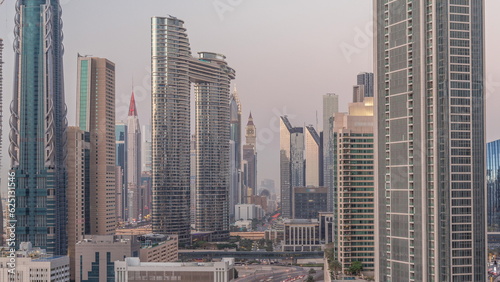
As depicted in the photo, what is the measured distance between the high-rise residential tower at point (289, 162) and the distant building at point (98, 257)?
19483mm

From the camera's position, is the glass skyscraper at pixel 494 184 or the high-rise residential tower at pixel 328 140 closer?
the glass skyscraper at pixel 494 184

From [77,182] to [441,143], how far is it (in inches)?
603

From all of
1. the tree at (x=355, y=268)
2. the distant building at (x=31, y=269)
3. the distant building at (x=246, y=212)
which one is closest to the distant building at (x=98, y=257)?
the distant building at (x=31, y=269)

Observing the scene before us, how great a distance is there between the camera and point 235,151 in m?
42.1

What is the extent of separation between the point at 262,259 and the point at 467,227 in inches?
731

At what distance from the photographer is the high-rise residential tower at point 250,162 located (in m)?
39.5

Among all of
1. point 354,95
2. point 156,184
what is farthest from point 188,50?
point 354,95

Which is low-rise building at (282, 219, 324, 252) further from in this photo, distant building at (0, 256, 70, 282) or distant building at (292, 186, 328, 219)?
distant building at (0, 256, 70, 282)

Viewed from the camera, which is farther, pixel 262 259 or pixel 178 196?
pixel 178 196

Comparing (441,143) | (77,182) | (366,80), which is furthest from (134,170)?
(441,143)

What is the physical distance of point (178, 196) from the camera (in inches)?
1259

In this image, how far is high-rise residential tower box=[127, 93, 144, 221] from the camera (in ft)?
117

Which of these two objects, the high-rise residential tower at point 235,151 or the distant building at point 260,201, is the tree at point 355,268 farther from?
the distant building at point 260,201

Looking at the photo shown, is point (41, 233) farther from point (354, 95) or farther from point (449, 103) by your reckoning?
point (449, 103)
